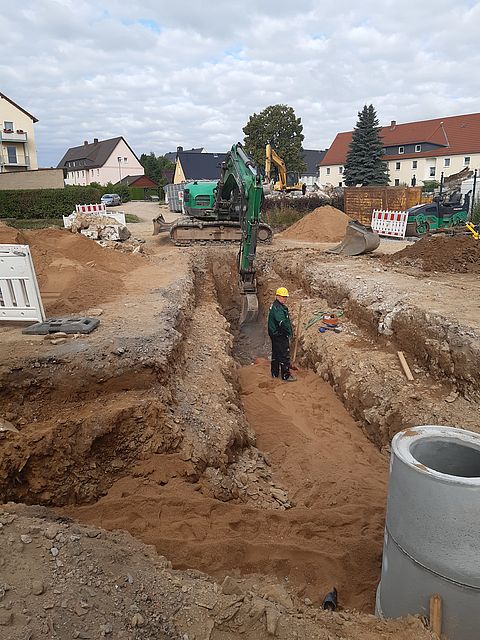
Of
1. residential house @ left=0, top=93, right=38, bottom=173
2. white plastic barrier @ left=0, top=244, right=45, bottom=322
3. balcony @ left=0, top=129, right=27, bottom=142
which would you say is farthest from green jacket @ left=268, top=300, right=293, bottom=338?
balcony @ left=0, top=129, right=27, bottom=142

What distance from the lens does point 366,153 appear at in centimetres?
4147

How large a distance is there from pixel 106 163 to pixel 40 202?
143 ft

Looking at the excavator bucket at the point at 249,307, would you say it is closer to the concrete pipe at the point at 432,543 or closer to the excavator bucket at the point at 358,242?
the excavator bucket at the point at 358,242

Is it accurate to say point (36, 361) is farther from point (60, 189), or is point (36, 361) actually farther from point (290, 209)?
point (60, 189)

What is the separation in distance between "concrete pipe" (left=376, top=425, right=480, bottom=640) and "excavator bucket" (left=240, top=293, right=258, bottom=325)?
8257mm

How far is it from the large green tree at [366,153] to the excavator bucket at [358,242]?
2893 cm

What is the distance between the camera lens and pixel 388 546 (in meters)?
3.26

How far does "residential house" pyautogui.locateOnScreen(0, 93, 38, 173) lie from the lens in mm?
43844

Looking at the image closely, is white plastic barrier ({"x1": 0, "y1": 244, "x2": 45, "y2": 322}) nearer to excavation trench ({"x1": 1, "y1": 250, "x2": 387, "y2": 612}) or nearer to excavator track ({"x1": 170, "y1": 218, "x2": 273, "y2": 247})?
excavation trench ({"x1": 1, "y1": 250, "x2": 387, "y2": 612})

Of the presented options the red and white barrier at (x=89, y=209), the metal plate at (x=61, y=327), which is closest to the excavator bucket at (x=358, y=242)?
the metal plate at (x=61, y=327)

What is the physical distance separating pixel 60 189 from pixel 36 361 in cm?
2758

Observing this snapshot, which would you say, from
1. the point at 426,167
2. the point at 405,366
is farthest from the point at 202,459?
the point at 426,167

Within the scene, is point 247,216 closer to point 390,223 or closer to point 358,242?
point 358,242

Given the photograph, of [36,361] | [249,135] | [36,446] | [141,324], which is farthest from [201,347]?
[249,135]
